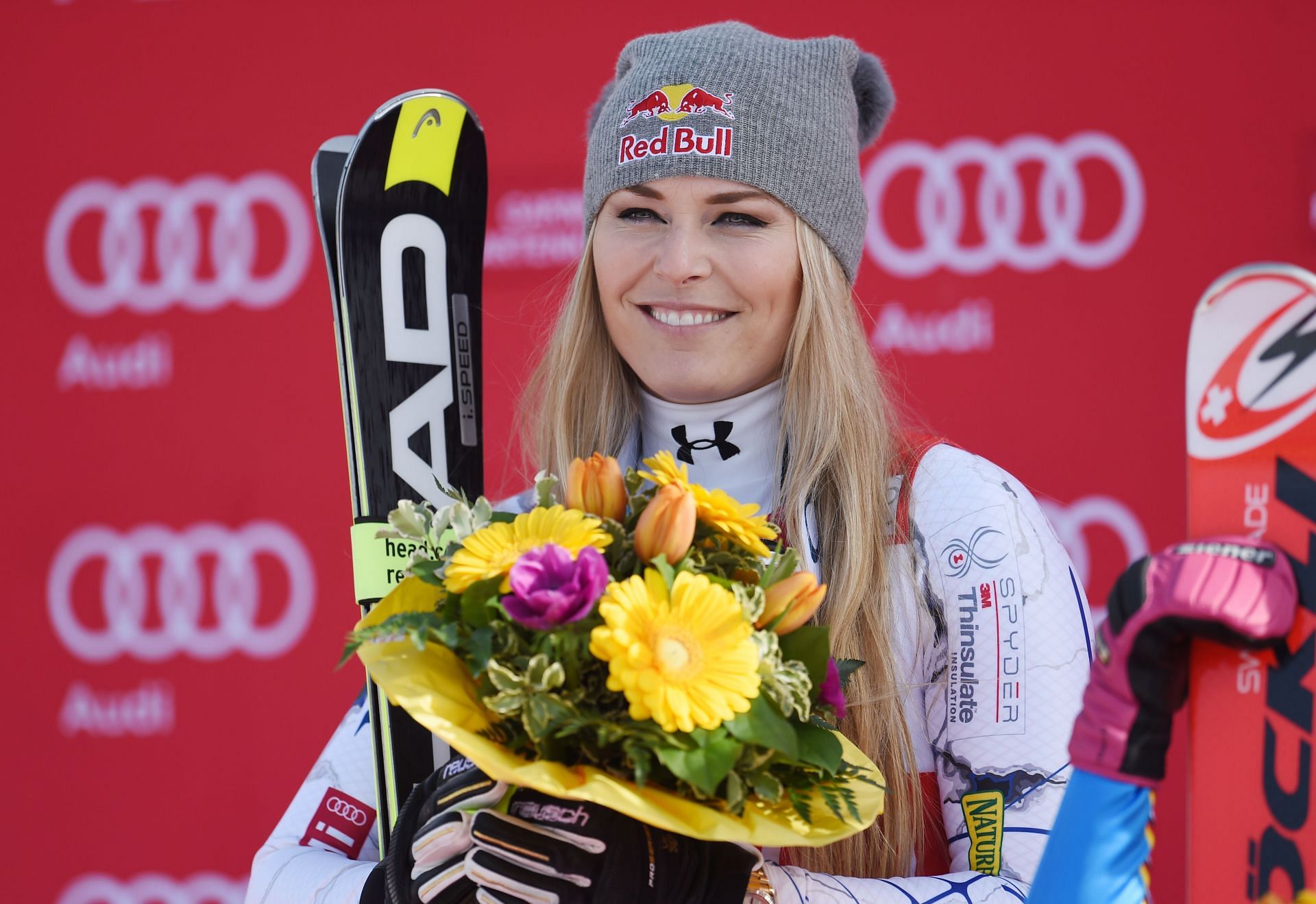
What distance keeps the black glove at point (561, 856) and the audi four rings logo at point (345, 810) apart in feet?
1.47

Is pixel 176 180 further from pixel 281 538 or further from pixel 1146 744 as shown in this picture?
pixel 1146 744

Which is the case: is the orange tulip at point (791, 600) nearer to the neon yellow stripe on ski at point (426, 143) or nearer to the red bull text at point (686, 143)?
the red bull text at point (686, 143)

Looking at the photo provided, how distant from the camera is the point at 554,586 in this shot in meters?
0.86

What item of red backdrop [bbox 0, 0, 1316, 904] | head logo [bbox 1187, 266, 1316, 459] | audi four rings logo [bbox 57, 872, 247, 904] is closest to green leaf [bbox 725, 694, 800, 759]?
head logo [bbox 1187, 266, 1316, 459]

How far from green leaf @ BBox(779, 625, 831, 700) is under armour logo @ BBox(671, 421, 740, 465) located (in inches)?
18.5

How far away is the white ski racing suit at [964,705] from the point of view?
115 cm

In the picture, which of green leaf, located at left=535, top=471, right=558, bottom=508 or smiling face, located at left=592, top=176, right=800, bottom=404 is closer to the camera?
green leaf, located at left=535, top=471, right=558, bottom=508

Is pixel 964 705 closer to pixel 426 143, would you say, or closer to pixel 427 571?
pixel 427 571

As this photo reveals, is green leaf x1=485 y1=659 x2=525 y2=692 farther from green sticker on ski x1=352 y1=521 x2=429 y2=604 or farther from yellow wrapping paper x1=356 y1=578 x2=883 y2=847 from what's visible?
green sticker on ski x1=352 y1=521 x2=429 y2=604

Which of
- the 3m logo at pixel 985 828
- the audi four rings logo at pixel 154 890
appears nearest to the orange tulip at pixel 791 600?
the 3m logo at pixel 985 828

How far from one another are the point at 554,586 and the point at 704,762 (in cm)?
15

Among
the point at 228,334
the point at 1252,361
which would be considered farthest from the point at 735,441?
the point at 228,334

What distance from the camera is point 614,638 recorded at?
32.5 inches

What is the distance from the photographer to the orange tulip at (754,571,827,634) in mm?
936
